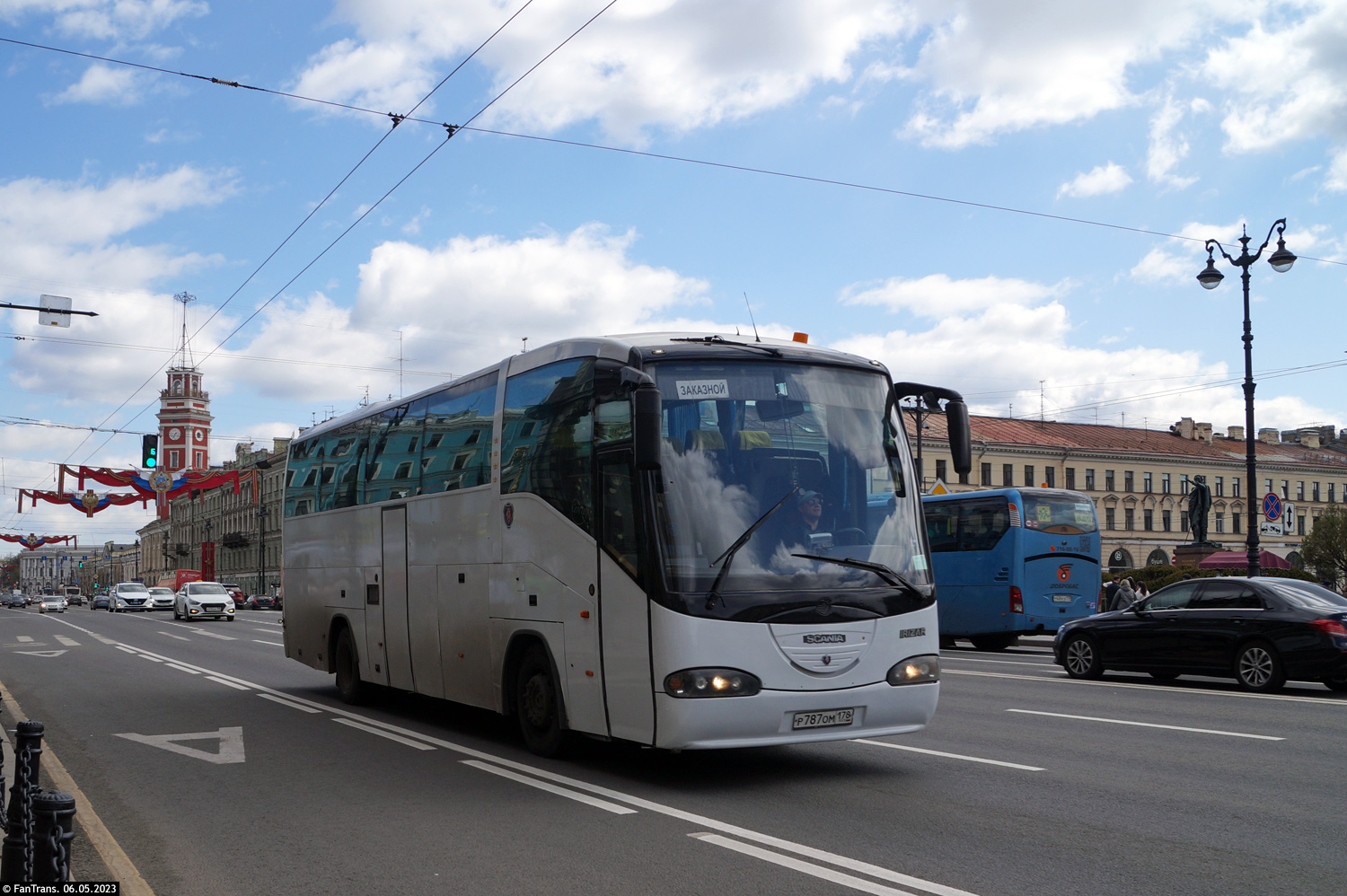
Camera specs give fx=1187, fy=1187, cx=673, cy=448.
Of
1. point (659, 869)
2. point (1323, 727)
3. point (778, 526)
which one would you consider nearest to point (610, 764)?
point (778, 526)

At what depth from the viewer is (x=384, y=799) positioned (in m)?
8.10

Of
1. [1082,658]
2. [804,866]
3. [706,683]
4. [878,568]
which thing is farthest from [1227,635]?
[804,866]

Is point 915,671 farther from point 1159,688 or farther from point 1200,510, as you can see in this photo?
point 1200,510

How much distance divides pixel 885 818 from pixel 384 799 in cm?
→ 338

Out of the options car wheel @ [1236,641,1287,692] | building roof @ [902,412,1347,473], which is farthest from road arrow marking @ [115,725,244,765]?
building roof @ [902,412,1347,473]

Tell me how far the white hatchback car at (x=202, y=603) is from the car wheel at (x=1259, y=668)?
39903mm

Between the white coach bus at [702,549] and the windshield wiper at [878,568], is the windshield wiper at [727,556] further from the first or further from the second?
the windshield wiper at [878,568]

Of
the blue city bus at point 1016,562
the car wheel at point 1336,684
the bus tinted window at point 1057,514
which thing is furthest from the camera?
the bus tinted window at point 1057,514

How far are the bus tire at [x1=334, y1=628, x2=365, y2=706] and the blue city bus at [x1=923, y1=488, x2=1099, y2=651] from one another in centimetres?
1336

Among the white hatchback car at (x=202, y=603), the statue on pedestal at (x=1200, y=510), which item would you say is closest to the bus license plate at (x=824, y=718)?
the statue on pedestal at (x=1200, y=510)

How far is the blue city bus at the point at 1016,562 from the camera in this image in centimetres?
2441

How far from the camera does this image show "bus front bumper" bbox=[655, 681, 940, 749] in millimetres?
7848

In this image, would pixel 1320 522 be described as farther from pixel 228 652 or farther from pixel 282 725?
pixel 282 725

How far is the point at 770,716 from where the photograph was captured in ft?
26.2
